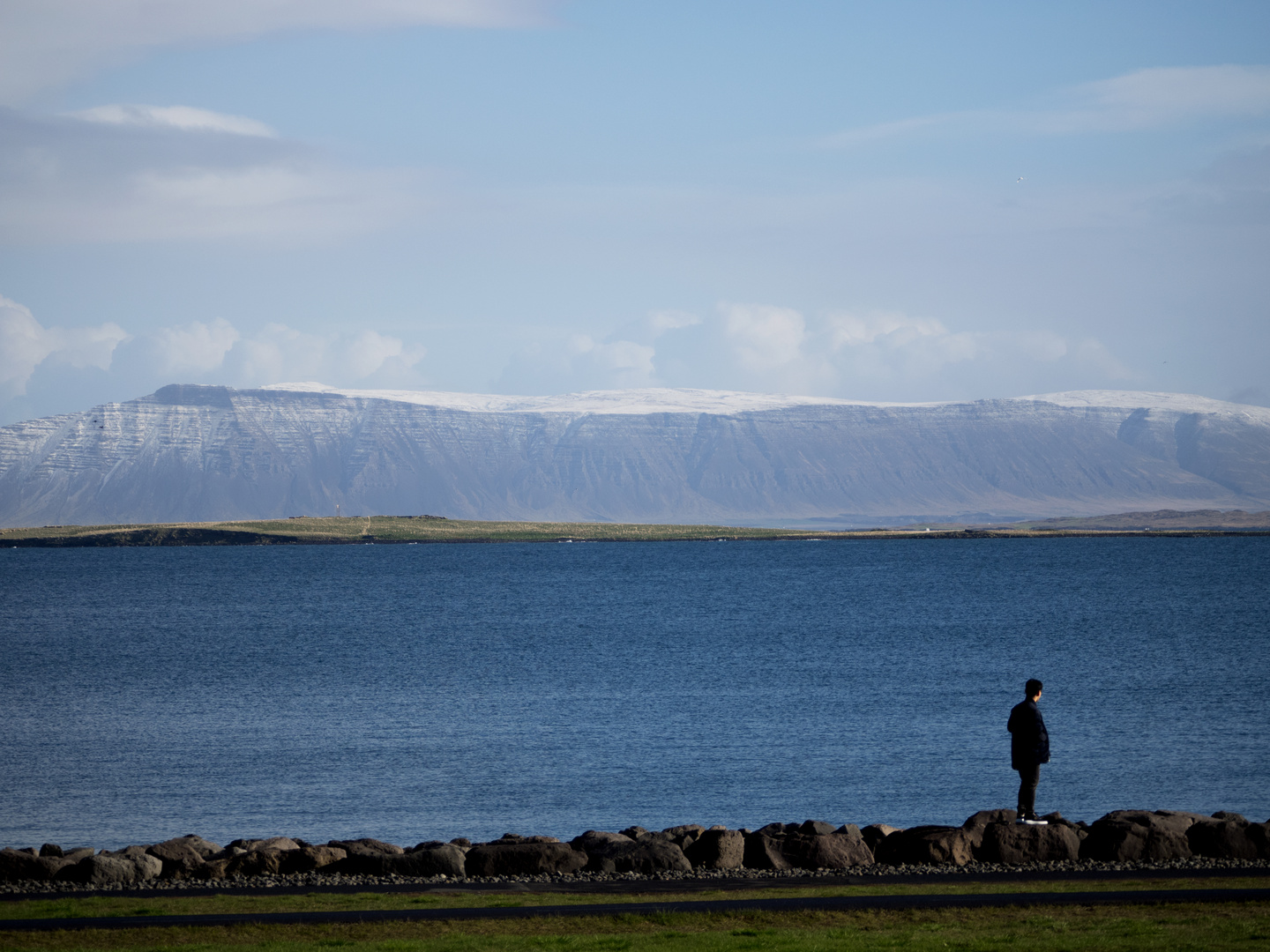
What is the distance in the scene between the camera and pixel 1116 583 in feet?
383

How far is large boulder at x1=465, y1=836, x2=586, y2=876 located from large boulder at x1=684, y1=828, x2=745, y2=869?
42cm

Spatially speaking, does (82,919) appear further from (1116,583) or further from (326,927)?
(1116,583)

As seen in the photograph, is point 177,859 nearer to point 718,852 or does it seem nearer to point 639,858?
point 639,858

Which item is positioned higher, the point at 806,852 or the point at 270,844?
the point at 806,852

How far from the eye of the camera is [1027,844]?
54.7 feet

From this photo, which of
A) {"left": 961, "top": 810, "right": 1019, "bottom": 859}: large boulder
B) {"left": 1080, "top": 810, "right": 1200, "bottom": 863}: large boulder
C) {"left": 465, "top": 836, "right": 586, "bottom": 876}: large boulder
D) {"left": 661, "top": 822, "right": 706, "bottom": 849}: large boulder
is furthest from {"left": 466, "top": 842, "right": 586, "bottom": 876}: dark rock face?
{"left": 1080, "top": 810, "right": 1200, "bottom": 863}: large boulder

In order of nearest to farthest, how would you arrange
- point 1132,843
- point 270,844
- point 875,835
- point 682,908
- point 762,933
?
point 762,933, point 682,908, point 1132,843, point 875,835, point 270,844

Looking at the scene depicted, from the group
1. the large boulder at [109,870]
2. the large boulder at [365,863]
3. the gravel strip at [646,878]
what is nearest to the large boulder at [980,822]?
the gravel strip at [646,878]

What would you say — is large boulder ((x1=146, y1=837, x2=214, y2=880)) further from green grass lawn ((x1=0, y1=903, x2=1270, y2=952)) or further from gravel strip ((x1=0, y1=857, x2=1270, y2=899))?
green grass lawn ((x1=0, y1=903, x2=1270, y2=952))

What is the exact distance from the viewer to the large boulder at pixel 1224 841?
16.5 m

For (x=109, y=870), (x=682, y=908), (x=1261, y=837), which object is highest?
(x=1261, y=837)

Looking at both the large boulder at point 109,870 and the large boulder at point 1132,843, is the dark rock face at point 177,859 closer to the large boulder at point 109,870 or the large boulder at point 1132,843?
the large boulder at point 109,870

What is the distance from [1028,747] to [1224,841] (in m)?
2.51

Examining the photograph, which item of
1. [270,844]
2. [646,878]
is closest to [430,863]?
[646,878]
